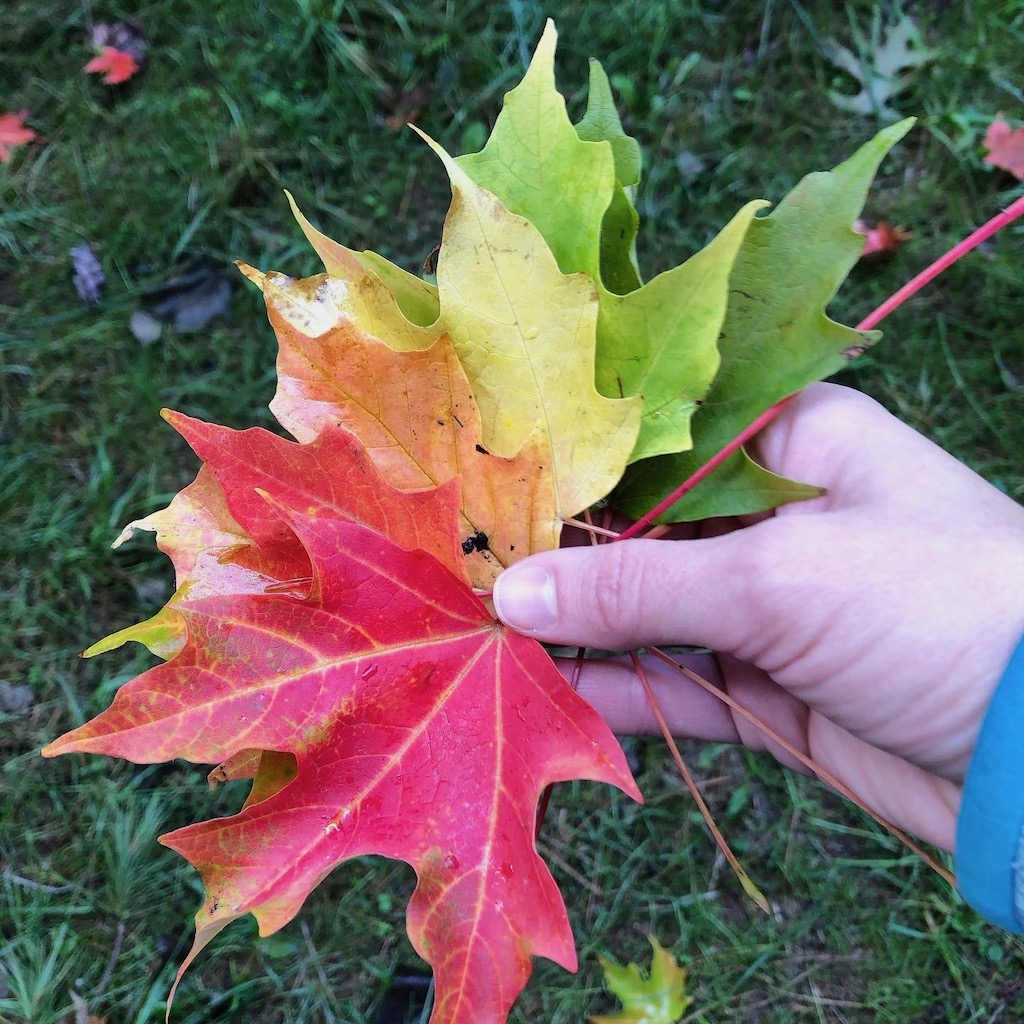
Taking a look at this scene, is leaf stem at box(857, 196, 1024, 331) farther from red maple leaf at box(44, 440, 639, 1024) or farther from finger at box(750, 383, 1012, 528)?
red maple leaf at box(44, 440, 639, 1024)

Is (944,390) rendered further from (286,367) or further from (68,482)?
(68,482)

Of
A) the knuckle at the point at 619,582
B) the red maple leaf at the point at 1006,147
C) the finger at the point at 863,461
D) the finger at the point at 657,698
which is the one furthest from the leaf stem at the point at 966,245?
the red maple leaf at the point at 1006,147

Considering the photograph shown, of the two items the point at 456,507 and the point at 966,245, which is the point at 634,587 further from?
the point at 966,245

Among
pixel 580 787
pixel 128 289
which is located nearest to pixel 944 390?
pixel 580 787

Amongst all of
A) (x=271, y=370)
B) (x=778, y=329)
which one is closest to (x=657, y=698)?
(x=778, y=329)

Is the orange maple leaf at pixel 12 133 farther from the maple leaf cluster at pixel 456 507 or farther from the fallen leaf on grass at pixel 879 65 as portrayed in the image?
the fallen leaf on grass at pixel 879 65
